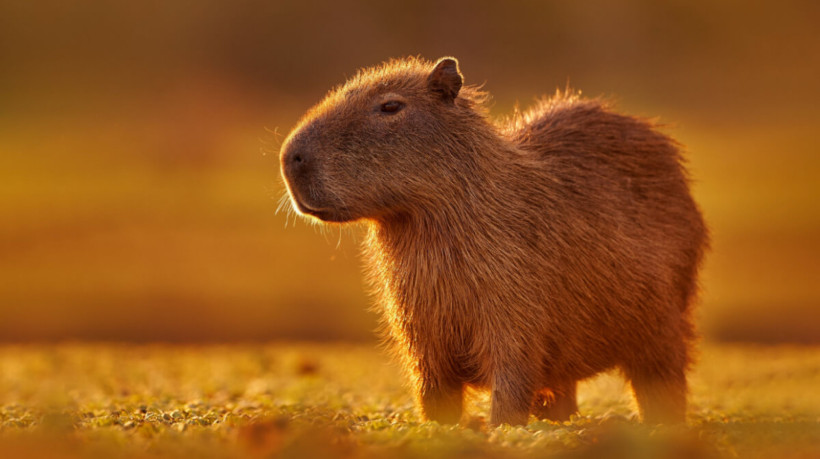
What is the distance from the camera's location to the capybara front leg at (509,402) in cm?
521

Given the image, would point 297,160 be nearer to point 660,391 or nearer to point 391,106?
point 391,106

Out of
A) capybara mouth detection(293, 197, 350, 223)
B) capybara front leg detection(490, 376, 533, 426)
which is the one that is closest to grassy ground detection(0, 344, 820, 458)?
capybara front leg detection(490, 376, 533, 426)

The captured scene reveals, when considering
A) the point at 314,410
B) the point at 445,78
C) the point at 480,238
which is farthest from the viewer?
the point at 314,410

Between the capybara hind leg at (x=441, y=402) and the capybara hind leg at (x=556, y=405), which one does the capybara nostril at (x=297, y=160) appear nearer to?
the capybara hind leg at (x=441, y=402)

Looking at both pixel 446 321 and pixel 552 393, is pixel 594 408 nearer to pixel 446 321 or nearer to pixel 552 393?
pixel 552 393

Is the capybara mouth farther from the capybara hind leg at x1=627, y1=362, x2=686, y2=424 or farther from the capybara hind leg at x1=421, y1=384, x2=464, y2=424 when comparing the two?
the capybara hind leg at x1=627, y1=362, x2=686, y2=424

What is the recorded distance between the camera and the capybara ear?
18.2 ft

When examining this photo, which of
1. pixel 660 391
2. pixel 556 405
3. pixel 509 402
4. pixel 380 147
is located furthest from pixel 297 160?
pixel 660 391

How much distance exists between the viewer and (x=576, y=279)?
569 cm

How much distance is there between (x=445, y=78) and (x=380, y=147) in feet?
2.14

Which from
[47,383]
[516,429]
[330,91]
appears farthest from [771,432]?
[47,383]

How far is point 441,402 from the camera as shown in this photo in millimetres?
5645

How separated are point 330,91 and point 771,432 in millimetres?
3300

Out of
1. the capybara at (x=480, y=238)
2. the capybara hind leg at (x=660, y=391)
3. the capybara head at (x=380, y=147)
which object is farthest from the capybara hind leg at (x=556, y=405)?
the capybara head at (x=380, y=147)
